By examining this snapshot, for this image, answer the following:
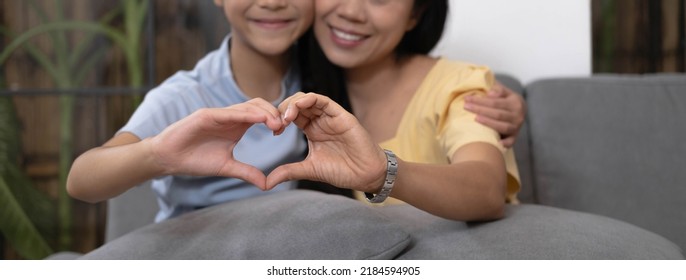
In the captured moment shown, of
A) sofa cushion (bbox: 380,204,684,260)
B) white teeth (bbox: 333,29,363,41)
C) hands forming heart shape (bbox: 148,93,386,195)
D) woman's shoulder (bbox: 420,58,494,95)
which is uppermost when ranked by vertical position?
white teeth (bbox: 333,29,363,41)

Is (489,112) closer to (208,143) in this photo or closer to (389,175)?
(389,175)

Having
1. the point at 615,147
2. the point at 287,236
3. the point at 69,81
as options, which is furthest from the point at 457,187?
the point at 69,81

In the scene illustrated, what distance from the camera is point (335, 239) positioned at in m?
0.84

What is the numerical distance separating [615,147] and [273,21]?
0.65 m

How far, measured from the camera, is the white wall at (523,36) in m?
1.38

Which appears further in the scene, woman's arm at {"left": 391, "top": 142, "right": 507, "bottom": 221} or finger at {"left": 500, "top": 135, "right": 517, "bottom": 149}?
finger at {"left": 500, "top": 135, "right": 517, "bottom": 149}

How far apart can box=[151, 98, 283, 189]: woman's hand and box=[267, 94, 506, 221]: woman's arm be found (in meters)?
0.03

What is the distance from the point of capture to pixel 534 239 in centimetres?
83

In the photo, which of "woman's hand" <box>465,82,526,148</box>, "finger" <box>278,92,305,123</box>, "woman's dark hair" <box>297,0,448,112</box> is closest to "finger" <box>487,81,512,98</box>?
"woman's hand" <box>465,82,526,148</box>

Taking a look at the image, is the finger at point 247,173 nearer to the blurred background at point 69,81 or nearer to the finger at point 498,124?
the finger at point 498,124

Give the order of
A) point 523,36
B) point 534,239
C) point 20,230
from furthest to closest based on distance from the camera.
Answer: point 523,36
point 20,230
point 534,239

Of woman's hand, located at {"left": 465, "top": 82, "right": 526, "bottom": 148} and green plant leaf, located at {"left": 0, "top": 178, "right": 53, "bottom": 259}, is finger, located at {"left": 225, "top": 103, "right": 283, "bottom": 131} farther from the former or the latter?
green plant leaf, located at {"left": 0, "top": 178, "right": 53, "bottom": 259}

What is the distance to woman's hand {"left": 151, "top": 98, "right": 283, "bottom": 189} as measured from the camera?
0.73m

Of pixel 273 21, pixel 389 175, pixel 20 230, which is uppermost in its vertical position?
pixel 273 21
